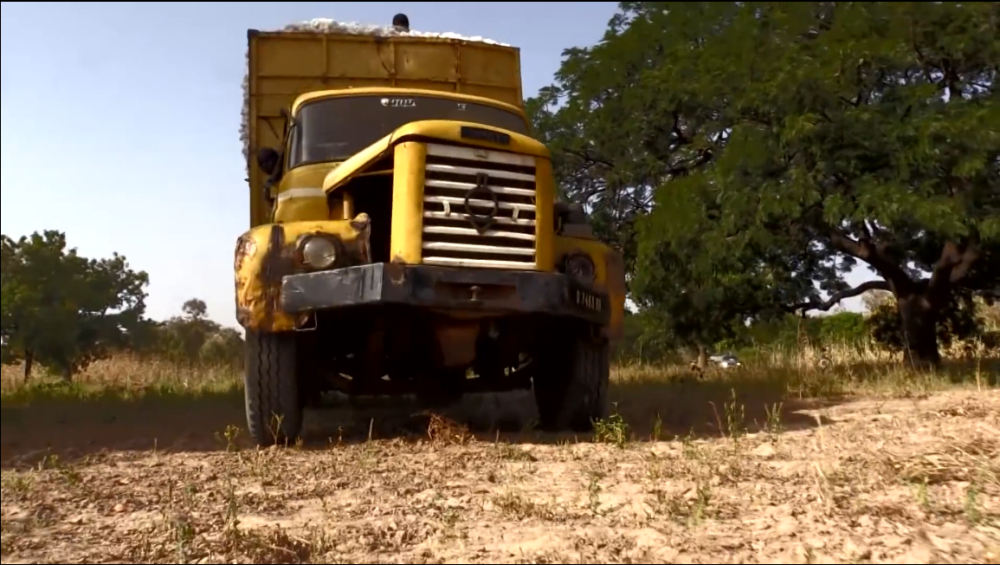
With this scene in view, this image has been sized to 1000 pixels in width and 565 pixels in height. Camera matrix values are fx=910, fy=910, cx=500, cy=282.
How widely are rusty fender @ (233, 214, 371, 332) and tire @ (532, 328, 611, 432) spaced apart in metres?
1.53

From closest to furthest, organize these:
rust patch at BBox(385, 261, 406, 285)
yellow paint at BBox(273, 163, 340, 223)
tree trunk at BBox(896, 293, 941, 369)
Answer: rust patch at BBox(385, 261, 406, 285) → yellow paint at BBox(273, 163, 340, 223) → tree trunk at BBox(896, 293, 941, 369)

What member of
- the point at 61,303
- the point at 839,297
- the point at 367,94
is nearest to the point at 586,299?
the point at 367,94

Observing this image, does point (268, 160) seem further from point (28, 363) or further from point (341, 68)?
point (28, 363)

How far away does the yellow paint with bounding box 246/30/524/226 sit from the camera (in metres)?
7.48

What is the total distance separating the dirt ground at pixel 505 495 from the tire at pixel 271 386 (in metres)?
0.21

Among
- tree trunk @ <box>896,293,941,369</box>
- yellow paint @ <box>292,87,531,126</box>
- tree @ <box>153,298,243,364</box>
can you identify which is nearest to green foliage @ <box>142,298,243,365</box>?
tree @ <box>153,298,243,364</box>

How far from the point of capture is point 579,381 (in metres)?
5.75

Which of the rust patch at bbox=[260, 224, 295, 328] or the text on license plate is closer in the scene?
the rust patch at bbox=[260, 224, 295, 328]

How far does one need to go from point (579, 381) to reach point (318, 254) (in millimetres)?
1849

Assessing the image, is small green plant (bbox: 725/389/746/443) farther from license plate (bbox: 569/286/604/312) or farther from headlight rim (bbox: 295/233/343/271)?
headlight rim (bbox: 295/233/343/271)

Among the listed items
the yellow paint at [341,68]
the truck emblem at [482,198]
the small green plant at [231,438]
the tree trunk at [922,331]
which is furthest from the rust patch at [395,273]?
the tree trunk at [922,331]

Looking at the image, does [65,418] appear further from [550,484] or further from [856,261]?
[856,261]

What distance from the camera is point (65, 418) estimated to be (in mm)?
3781

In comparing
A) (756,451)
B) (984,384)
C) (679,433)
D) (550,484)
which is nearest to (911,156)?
(984,384)
